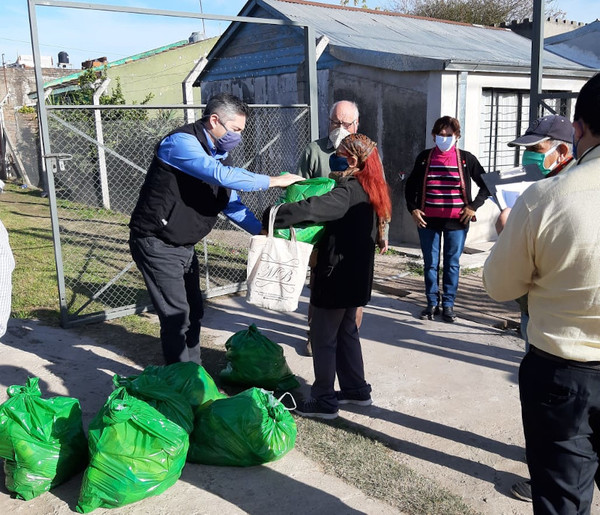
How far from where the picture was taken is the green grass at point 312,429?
2936 mm

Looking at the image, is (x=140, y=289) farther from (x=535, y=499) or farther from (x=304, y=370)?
(x=535, y=499)

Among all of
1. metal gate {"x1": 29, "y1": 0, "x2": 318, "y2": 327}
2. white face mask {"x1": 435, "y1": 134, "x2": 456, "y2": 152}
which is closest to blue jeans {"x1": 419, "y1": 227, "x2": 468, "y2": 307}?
white face mask {"x1": 435, "y1": 134, "x2": 456, "y2": 152}

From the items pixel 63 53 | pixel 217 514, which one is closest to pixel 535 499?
pixel 217 514

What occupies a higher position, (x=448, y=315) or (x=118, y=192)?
(x=118, y=192)

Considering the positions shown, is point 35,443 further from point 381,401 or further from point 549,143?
point 549,143

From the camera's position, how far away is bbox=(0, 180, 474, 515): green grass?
2936 millimetres

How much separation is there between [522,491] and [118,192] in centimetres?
1122

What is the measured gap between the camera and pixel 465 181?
5289mm

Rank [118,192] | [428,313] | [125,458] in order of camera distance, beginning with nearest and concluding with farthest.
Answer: [125,458]
[428,313]
[118,192]

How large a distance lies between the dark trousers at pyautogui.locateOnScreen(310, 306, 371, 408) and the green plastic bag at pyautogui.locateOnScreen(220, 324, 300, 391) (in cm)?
39

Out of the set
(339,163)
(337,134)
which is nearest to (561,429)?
(339,163)

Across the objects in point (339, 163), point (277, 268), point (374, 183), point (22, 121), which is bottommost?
point (277, 268)

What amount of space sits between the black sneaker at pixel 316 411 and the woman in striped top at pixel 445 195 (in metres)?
2.18

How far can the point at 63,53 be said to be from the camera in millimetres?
32094
